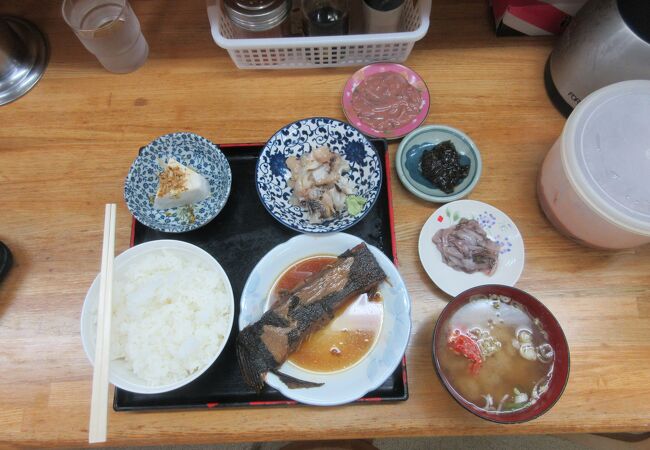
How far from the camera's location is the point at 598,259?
67.5 inches

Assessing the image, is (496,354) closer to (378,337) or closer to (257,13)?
(378,337)

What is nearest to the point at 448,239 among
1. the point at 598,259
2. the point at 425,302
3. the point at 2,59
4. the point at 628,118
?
the point at 425,302

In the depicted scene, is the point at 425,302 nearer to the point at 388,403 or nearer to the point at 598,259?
the point at 388,403

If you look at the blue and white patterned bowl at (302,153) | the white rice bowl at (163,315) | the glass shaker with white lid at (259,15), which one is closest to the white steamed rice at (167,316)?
the white rice bowl at (163,315)

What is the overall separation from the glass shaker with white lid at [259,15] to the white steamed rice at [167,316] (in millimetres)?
988

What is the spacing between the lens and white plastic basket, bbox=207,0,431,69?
1800mm

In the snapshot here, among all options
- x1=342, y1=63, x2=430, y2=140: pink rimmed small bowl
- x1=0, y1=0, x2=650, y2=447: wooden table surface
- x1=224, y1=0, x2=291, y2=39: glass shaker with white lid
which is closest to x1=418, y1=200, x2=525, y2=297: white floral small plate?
x1=0, y1=0, x2=650, y2=447: wooden table surface

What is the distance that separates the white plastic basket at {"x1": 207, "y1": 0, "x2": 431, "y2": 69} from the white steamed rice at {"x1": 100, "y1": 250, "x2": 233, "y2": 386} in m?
0.93

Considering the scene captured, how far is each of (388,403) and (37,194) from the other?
1.69 metres

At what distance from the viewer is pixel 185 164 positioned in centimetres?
184

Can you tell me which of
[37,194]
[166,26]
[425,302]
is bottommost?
[425,302]

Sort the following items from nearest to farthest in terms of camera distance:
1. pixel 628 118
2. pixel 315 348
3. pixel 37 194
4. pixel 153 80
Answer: pixel 628 118 → pixel 315 348 → pixel 37 194 → pixel 153 80

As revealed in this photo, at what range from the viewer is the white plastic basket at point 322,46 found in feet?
5.90

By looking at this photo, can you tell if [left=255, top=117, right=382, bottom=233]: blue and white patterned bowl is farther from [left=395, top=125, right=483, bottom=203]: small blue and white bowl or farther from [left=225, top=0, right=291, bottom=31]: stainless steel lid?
[left=225, top=0, right=291, bottom=31]: stainless steel lid
